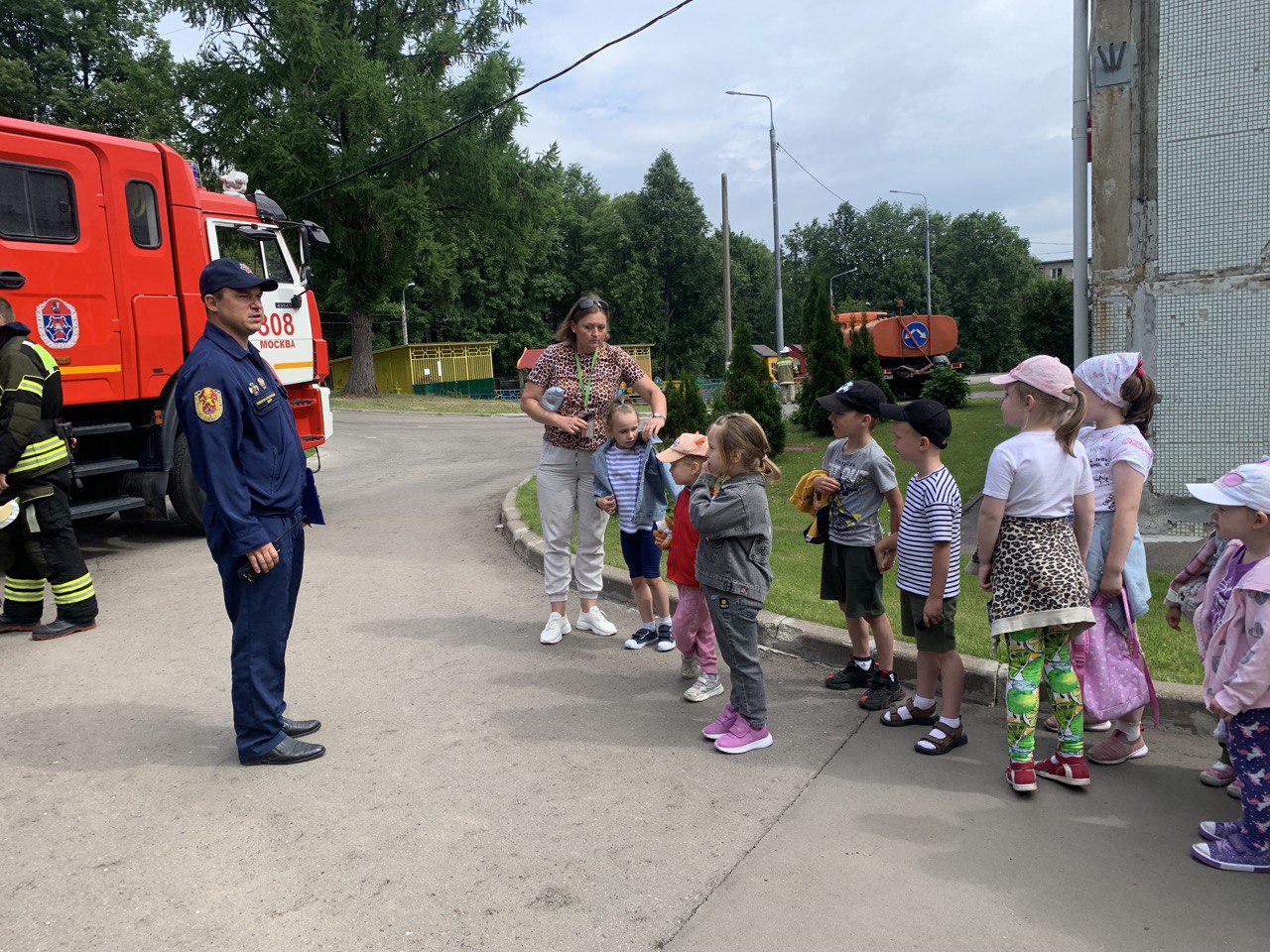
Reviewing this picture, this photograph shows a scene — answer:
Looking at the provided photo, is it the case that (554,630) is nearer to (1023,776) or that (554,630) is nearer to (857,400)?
(857,400)

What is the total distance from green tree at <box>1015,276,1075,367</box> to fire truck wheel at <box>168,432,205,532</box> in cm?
2377

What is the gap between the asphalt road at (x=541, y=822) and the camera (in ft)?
9.34

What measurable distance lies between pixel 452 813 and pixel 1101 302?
667cm

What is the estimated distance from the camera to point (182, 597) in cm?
688

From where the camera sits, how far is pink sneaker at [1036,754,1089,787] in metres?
3.68

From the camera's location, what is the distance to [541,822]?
3.49m

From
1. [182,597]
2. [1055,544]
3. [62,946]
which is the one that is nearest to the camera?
[62,946]

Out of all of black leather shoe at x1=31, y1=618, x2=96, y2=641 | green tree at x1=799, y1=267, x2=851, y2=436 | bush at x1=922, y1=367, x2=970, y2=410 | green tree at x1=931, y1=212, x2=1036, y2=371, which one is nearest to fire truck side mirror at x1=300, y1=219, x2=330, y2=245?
black leather shoe at x1=31, y1=618, x2=96, y2=641

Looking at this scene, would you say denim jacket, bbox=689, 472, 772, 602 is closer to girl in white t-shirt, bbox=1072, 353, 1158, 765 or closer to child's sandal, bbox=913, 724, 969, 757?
child's sandal, bbox=913, 724, 969, 757

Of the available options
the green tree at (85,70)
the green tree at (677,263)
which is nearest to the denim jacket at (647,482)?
the green tree at (85,70)

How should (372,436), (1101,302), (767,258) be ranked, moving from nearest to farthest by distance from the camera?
(1101,302) → (372,436) → (767,258)

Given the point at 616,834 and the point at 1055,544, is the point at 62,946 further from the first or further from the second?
the point at 1055,544

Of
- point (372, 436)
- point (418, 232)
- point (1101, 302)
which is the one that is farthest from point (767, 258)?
point (1101, 302)

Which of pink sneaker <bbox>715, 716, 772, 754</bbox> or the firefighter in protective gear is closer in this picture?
pink sneaker <bbox>715, 716, 772, 754</bbox>
